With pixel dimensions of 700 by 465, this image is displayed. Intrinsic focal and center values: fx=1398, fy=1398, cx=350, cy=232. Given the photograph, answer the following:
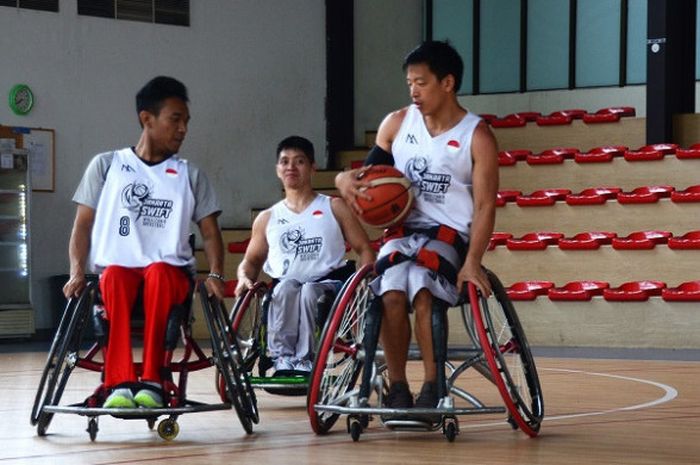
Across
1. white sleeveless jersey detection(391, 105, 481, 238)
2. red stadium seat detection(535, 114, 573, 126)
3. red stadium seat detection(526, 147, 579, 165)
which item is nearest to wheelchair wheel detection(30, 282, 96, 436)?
white sleeveless jersey detection(391, 105, 481, 238)

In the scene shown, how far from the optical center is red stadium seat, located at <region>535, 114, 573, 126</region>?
1073 centimetres

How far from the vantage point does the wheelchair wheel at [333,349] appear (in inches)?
152

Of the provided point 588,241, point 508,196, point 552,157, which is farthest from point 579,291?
point 552,157

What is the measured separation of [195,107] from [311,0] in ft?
4.94

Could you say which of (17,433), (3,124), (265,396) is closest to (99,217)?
(17,433)

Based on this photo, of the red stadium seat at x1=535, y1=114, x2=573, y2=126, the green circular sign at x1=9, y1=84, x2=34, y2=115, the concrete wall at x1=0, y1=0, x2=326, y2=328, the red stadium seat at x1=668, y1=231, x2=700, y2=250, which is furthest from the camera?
the red stadium seat at x1=535, y1=114, x2=573, y2=126

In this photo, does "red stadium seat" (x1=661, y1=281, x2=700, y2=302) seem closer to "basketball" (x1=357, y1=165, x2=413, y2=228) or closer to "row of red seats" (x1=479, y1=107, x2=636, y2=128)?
"row of red seats" (x1=479, y1=107, x2=636, y2=128)

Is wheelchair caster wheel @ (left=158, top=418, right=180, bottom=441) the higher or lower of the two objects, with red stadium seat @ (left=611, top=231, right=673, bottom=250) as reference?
lower

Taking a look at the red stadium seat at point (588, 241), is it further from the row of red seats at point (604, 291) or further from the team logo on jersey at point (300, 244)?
the team logo on jersey at point (300, 244)

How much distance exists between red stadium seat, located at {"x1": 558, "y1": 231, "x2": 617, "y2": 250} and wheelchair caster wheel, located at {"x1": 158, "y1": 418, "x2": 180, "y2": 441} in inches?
205

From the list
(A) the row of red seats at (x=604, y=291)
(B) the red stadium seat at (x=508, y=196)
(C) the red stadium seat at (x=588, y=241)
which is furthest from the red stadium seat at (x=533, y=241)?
(B) the red stadium seat at (x=508, y=196)

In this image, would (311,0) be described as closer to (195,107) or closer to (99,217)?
(195,107)

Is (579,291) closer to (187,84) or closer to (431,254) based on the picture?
(187,84)

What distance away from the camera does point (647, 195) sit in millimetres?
8992
